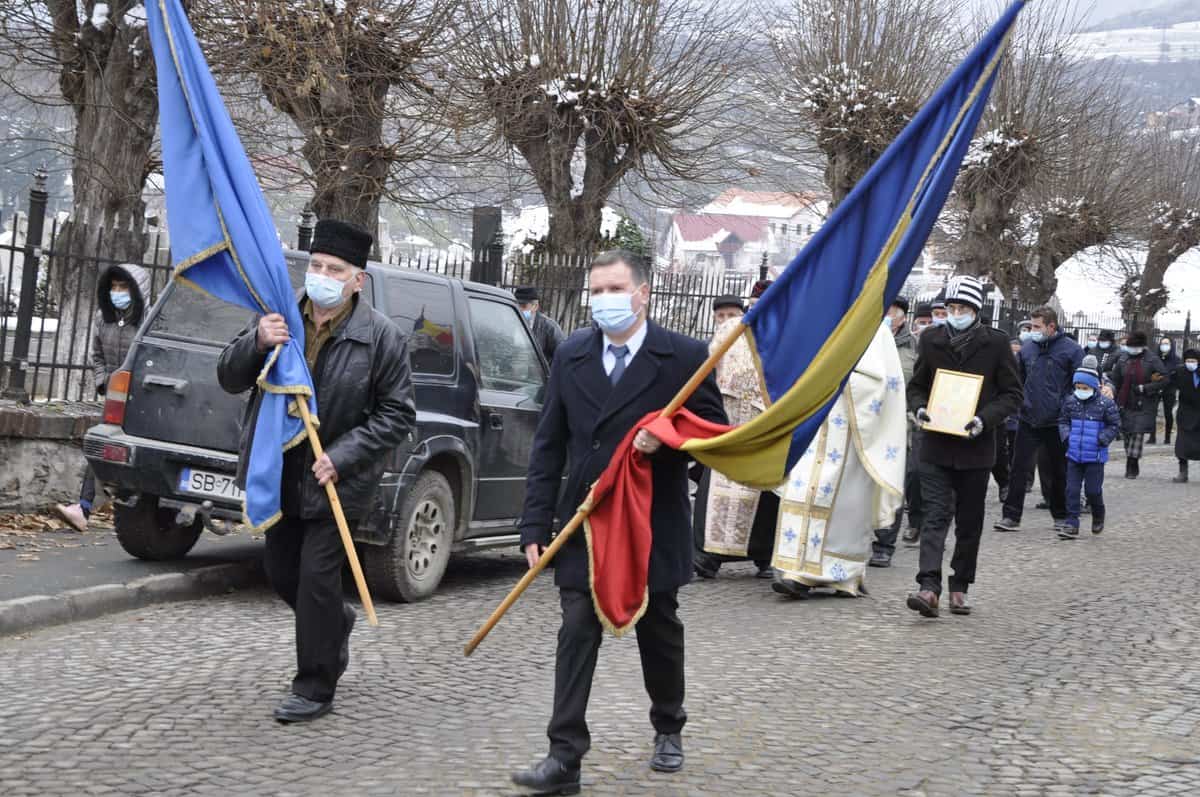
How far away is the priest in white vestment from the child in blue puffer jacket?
4.70m

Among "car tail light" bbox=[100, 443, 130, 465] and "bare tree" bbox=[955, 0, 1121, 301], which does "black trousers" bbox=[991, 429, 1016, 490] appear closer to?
"car tail light" bbox=[100, 443, 130, 465]

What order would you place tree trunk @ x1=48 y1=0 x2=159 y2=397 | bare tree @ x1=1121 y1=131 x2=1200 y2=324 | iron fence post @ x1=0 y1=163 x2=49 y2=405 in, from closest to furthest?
iron fence post @ x1=0 y1=163 x2=49 y2=405 < tree trunk @ x1=48 y1=0 x2=159 y2=397 < bare tree @ x1=1121 y1=131 x2=1200 y2=324

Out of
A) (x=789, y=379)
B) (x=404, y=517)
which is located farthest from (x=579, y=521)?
(x=404, y=517)

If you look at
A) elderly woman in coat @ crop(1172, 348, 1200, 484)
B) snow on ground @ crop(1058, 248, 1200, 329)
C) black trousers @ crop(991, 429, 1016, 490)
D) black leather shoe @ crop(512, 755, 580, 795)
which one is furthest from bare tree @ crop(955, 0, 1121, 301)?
snow on ground @ crop(1058, 248, 1200, 329)

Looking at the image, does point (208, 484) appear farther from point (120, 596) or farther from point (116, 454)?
point (120, 596)

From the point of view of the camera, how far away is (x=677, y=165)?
20.7m

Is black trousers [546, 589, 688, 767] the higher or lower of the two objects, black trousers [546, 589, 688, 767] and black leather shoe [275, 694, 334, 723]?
the higher

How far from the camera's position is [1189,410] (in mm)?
21312

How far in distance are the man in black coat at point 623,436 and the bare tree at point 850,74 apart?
67.0ft


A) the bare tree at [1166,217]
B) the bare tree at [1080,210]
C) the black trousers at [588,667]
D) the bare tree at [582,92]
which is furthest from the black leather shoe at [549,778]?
the bare tree at [1166,217]

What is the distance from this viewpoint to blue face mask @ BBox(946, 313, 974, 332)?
911 centimetres

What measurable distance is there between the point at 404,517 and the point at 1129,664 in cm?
388

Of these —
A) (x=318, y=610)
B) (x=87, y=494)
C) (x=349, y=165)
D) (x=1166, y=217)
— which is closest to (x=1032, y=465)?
(x=349, y=165)

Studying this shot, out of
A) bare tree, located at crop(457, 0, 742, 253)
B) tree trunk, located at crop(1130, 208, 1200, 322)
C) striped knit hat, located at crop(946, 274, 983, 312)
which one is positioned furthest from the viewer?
tree trunk, located at crop(1130, 208, 1200, 322)
